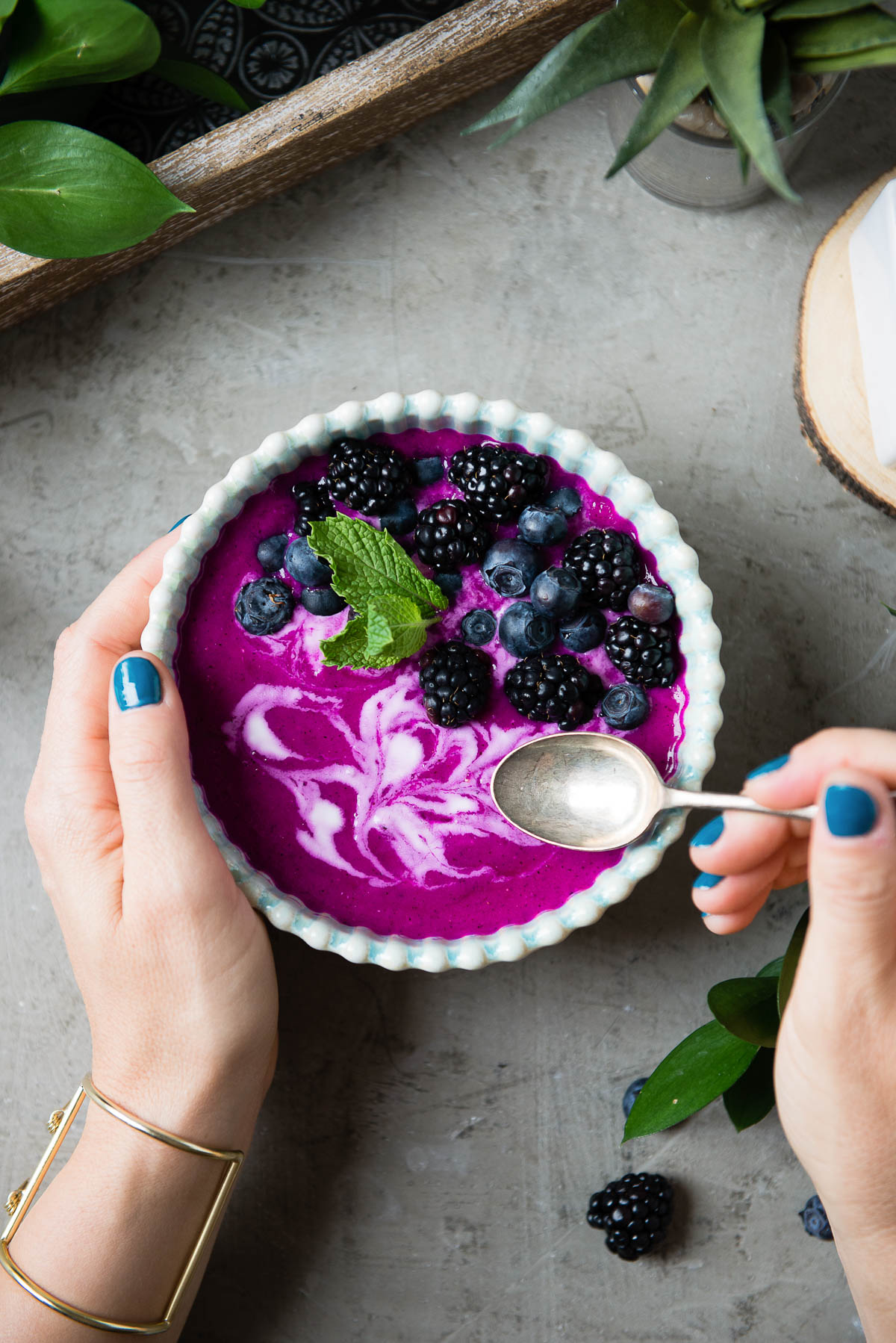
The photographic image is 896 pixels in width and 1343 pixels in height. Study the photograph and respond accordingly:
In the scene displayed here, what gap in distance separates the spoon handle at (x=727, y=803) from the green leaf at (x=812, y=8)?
1.00 m

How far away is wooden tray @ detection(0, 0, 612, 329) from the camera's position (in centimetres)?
163

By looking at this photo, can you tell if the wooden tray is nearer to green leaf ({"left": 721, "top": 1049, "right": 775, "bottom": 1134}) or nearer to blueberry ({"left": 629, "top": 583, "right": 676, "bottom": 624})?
blueberry ({"left": 629, "top": 583, "right": 676, "bottom": 624})

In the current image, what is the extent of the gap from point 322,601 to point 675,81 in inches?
34.0

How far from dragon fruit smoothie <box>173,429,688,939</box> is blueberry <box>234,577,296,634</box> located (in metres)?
0.02

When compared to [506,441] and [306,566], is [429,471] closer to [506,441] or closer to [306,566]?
[506,441]

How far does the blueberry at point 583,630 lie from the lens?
1.32m

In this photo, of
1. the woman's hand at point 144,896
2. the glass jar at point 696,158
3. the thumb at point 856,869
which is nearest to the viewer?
the thumb at point 856,869

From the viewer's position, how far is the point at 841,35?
132 centimetres

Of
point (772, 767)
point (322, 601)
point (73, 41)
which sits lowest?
point (772, 767)

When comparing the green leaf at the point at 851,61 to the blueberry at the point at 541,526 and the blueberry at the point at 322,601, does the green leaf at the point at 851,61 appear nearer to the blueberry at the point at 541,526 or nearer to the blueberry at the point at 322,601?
the blueberry at the point at 541,526

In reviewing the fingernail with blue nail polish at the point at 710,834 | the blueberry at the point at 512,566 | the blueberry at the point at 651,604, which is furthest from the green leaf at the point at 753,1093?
the blueberry at the point at 512,566

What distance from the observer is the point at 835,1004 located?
1.16 metres

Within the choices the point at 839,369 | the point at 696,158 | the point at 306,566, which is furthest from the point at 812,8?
the point at 306,566

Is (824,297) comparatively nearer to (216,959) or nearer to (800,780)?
(800,780)
